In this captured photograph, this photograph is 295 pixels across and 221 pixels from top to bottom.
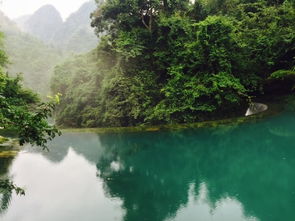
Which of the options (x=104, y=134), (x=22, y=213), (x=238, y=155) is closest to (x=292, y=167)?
(x=238, y=155)

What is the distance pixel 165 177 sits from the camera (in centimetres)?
647

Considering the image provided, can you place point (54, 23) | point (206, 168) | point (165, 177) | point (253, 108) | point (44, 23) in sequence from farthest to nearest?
point (44, 23) < point (54, 23) < point (253, 108) < point (206, 168) < point (165, 177)

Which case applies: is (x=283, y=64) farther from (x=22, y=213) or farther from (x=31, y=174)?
(x=22, y=213)

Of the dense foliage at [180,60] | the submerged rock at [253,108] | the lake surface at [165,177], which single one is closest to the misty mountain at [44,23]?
the dense foliage at [180,60]

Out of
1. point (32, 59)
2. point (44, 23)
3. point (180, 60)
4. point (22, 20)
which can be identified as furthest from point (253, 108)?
point (22, 20)

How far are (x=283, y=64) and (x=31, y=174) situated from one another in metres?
11.6

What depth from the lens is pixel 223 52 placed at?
11359 millimetres

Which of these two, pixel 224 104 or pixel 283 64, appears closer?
→ pixel 224 104

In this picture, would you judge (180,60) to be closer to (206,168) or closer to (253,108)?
(253,108)

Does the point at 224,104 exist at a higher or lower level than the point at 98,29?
lower

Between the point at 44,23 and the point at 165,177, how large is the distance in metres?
103

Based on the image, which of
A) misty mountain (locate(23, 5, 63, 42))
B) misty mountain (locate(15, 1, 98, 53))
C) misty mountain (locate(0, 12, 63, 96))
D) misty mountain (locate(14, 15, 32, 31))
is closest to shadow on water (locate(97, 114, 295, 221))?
misty mountain (locate(0, 12, 63, 96))

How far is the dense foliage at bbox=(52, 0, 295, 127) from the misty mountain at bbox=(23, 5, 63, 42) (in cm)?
8386

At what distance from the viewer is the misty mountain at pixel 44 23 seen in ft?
311
